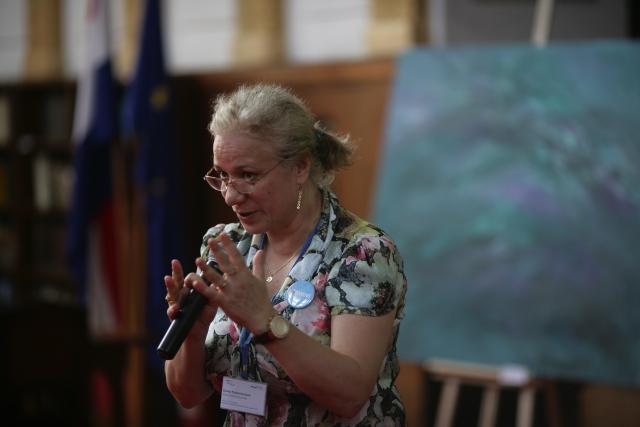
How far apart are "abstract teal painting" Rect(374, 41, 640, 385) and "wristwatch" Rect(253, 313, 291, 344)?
2163 millimetres

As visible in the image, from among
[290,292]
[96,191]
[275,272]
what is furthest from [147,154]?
[290,292]

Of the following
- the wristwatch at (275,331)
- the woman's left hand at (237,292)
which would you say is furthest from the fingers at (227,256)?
the wristwatch at (275,331)

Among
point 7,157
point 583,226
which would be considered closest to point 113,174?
point 7,157

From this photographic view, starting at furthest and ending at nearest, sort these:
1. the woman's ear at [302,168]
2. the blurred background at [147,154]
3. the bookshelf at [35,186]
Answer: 1. the bookshelf at [35,186]
2. the blurred background at [147,154]
3. the woman's ear at [302,168]

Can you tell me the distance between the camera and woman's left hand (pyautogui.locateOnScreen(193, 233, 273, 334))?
1776 millimetres

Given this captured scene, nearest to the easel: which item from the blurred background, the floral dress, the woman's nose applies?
the blurred background

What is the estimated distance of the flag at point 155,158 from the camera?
543 centimetres

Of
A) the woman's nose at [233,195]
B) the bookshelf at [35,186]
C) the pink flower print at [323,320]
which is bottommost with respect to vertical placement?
the bookshelf at [35,186]

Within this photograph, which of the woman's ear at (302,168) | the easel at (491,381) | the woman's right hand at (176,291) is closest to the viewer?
the woman's right hand at (176,291)

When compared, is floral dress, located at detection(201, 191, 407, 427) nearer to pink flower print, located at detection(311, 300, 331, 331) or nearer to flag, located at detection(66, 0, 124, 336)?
pink flower print, located at detection(311, 300, 331, 331)

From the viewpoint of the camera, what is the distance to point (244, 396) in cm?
196

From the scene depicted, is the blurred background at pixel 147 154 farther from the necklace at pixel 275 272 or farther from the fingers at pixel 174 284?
the fingers at pixel 174 284

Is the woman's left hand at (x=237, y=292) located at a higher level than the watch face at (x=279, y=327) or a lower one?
higher

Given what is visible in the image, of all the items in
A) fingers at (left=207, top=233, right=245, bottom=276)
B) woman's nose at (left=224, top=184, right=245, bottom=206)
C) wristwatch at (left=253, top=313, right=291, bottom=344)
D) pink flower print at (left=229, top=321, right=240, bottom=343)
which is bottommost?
pink flower print at (left=229, top=321, right=240, bottom=343)
